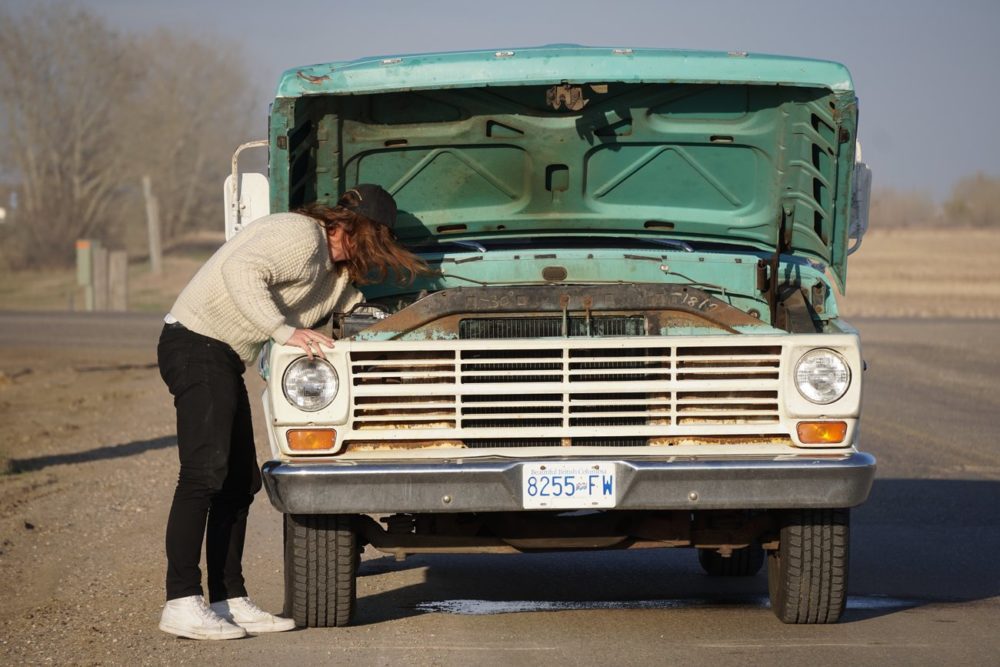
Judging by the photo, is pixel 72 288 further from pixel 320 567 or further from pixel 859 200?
pixel 320 567

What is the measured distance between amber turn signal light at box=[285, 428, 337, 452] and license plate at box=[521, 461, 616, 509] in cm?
75

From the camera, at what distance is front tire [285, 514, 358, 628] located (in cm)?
605

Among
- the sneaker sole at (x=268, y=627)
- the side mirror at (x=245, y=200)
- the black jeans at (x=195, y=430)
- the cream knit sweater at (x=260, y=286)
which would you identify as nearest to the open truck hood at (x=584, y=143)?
the side mirror at (x=245, y=200)

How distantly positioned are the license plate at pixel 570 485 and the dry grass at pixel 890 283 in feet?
87.2

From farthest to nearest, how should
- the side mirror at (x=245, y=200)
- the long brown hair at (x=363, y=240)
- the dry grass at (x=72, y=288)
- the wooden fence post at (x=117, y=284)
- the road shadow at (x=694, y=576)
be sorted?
the dry grass at (x=72, y=288) → the wooden fence post at (x=117, y=284) → the side mirror at (x=245, y=200) → the road shadow at (x=694, y=576) → the long brown hair at (x=363, y=240)

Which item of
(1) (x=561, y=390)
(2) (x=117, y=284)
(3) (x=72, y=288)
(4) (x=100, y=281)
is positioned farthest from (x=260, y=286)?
(3) (x=72, y=288)

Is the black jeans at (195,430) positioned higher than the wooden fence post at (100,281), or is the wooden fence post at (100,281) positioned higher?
the black jeans at (195,430)

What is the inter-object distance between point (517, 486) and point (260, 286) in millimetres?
1271

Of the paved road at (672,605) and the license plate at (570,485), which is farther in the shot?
the paved road at (672,605)

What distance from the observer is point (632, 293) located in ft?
19.8

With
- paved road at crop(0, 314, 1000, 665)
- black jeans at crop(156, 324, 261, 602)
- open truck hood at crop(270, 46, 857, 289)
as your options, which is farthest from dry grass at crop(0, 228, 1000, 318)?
black jeans at crop(156, 324, 261, 602)

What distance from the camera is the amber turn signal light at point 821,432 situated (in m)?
5.85

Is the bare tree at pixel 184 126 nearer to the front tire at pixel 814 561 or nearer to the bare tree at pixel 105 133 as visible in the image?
the bare tree at pixel 105 133

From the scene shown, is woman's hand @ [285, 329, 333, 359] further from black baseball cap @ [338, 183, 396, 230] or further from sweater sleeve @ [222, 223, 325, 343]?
black baseball cap @ [338, 183, 396, 230]
